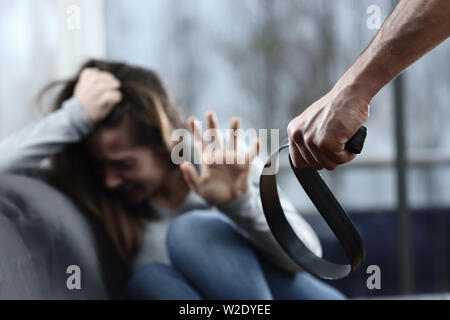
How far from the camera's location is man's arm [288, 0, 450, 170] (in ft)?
1.28

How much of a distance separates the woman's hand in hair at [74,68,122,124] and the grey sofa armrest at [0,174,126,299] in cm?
18

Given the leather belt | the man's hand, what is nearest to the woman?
the leather belt

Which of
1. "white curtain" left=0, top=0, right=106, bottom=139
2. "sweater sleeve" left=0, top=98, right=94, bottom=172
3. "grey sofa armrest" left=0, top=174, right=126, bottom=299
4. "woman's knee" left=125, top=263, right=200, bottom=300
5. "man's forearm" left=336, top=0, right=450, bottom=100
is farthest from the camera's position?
"white curtain" left=0, top=0, right=106, bottom=139

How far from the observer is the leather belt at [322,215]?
1.75 feet

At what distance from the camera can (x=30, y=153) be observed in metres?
0.91

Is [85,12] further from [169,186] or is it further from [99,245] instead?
[99,245]

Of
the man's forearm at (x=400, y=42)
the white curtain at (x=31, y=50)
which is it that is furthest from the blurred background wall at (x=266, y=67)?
the man's forearm at (x=400, y=42)

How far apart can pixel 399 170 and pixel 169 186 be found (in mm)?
859

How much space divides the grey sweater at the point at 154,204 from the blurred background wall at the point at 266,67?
0.65 metres

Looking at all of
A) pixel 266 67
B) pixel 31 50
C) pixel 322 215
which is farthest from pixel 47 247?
pixel 266 67

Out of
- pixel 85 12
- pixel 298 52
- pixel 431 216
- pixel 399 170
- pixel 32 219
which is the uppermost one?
pixel 85 12

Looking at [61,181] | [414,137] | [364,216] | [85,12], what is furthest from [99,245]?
[414,137]

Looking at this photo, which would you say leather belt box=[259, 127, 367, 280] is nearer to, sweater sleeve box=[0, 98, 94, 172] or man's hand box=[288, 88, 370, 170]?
man's hand box=[288, 88, 370, 170]

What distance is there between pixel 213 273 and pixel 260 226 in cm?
12
